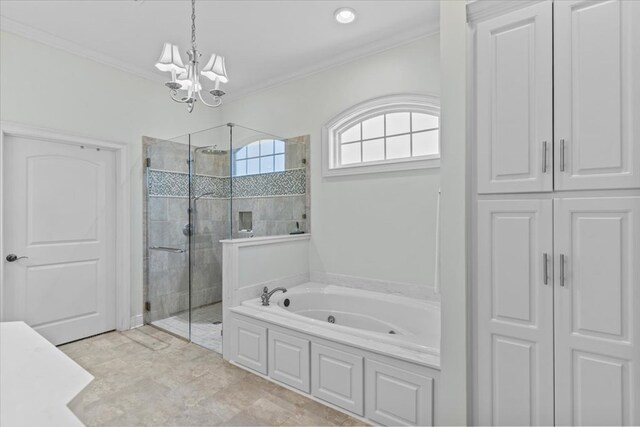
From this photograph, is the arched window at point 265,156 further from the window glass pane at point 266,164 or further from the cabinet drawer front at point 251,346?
the cabinet drawer front at point 251,346

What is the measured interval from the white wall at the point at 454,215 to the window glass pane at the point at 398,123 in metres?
1.53

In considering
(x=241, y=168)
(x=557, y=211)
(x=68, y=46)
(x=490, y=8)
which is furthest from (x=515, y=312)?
(x=68, y=46)

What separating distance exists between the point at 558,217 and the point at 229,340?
2545mm

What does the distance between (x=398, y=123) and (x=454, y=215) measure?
1.83 meters

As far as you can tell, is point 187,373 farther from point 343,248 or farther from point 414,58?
point 414,58

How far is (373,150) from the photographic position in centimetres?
332

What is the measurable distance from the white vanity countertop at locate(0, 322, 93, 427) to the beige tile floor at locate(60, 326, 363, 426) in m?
0.66

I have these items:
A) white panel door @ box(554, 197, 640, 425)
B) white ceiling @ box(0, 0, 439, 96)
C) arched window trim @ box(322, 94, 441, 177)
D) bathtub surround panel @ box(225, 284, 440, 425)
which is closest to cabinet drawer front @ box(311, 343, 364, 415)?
bathtub surround panel @ box(225, 284, 440, 425)

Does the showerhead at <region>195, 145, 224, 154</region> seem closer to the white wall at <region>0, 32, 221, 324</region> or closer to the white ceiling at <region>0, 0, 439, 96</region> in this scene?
the white wall at <region>0, 32, 221, 324</region>

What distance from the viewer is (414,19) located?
275cm

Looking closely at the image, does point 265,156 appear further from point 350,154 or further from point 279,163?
point 350,154

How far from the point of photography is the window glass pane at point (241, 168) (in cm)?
348

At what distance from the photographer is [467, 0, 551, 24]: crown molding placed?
56.8 inches

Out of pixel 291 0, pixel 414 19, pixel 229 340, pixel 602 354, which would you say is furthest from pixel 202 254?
pixel 602 354
